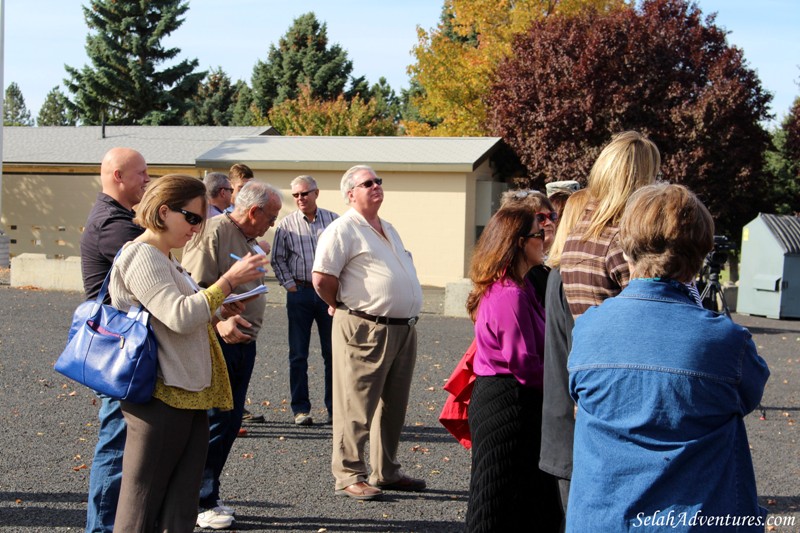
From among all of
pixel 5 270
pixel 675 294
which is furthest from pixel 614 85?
pixel 675 294

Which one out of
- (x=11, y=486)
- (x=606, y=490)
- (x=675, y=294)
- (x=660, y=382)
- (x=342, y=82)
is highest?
(x=342, y=82)

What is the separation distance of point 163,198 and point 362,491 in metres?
2.57

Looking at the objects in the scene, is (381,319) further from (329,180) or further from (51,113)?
(51,113)

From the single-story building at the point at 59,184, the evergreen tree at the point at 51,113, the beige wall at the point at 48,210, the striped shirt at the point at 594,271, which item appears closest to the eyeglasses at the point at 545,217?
the striped shirt at the point at 594,271

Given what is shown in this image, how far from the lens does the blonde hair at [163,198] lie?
3755 millimetres

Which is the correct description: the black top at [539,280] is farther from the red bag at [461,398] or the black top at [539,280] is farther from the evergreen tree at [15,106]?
the evergreen tree at [15,106]

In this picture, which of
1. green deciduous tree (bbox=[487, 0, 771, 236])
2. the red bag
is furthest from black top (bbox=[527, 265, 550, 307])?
green deciduous tree (bbox=[487, 0, 771, 236])

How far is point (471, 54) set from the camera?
30.6 meters

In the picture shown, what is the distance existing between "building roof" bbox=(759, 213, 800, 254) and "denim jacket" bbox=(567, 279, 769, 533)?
1559 centimetres

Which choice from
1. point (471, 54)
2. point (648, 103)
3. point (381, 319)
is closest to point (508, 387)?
point (381, 319)

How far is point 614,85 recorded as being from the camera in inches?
896

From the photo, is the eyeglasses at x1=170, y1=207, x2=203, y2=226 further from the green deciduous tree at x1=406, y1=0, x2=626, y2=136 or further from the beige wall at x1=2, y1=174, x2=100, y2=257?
the green deciduous tree at x1=406, y1=0, x2=626, y2=136

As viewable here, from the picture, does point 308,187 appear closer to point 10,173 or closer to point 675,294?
point 675,294

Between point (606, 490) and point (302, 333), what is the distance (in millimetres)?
5252
